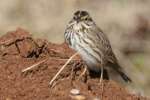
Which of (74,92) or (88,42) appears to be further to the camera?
(88,42)

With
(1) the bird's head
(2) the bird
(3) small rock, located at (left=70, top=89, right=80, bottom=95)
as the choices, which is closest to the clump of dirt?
(3) small rock, located at (left=70, top=89, right=80, bottom=95)

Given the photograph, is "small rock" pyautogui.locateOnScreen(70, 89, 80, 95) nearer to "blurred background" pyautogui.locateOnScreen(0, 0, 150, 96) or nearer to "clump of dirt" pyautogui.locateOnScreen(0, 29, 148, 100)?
"clump of dirt" pyautogui.locateOnScreen(0, 29, 148, 100)

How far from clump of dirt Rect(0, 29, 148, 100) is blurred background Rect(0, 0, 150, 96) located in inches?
169

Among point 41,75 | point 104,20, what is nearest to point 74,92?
point 41,75

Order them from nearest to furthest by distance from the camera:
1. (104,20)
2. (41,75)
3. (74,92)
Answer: (74,92), (41,75), (104,20)

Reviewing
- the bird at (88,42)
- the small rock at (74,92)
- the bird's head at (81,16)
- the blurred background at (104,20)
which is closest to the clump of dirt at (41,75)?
the small rock at (74,92)

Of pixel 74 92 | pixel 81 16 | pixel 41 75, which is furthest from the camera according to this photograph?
pixel 81 16

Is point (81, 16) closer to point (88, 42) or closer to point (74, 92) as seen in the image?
point (88, 42)

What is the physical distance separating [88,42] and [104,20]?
185 inches

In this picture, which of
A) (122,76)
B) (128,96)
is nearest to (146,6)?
(122,76)

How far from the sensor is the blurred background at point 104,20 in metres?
14.1

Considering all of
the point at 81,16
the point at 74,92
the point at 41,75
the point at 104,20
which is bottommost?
the point at 74,92

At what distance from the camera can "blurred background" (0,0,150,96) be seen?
46.4ft

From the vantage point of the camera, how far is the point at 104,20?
48.9 feet
